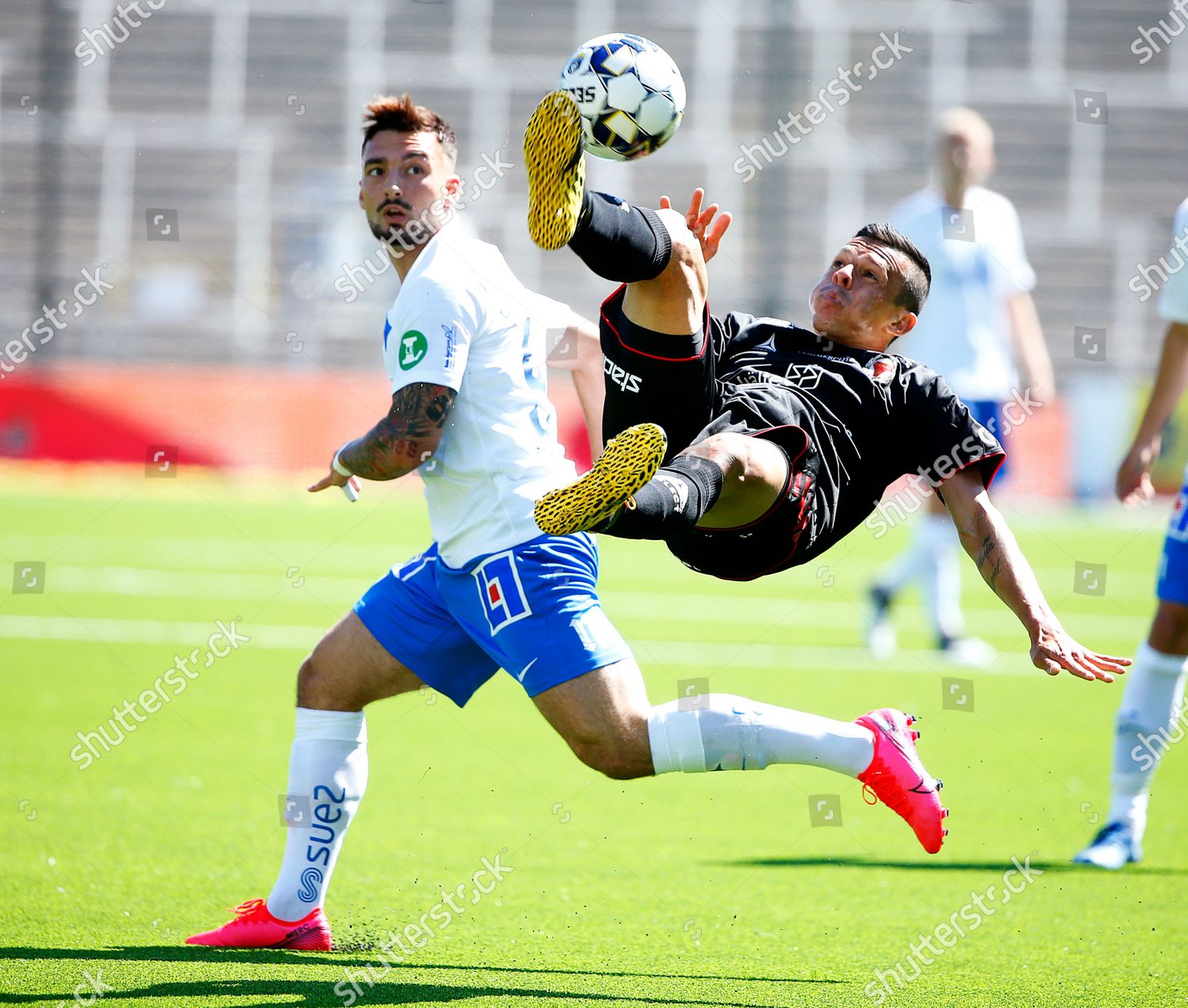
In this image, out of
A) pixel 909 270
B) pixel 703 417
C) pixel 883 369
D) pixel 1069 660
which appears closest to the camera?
pixel 1069 660

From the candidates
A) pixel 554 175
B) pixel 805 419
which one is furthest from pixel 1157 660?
pixel 554 175

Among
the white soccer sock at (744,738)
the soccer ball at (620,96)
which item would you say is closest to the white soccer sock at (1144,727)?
the white soccer sock at (744,738)

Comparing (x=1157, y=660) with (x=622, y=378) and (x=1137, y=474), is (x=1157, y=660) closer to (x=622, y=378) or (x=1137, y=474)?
(x=1137, y=474)

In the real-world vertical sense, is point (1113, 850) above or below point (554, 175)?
below

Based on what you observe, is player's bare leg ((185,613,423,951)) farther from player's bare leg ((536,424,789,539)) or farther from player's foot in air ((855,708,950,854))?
player's foot in air ((855,708,950,854))

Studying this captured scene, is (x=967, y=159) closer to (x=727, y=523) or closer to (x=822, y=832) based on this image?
(x=822, y=832)

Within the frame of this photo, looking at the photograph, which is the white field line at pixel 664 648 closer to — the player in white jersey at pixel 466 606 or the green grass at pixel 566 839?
the green grass at pixel 566 839

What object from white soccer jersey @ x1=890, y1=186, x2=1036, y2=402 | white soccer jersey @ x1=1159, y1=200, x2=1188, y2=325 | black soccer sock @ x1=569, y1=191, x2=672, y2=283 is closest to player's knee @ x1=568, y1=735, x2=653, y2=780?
black soccer sock @ x1=569, y1=191, x2=672, y2=283

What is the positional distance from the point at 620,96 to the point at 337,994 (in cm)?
247

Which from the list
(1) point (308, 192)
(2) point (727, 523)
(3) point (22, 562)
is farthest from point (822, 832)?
(1) point (308, 192)

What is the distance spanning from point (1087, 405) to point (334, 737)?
15.7 metres

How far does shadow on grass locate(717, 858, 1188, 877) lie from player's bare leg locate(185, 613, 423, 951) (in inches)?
66.8

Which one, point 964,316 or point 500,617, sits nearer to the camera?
point 500,617

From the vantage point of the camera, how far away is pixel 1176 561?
17.4ft
